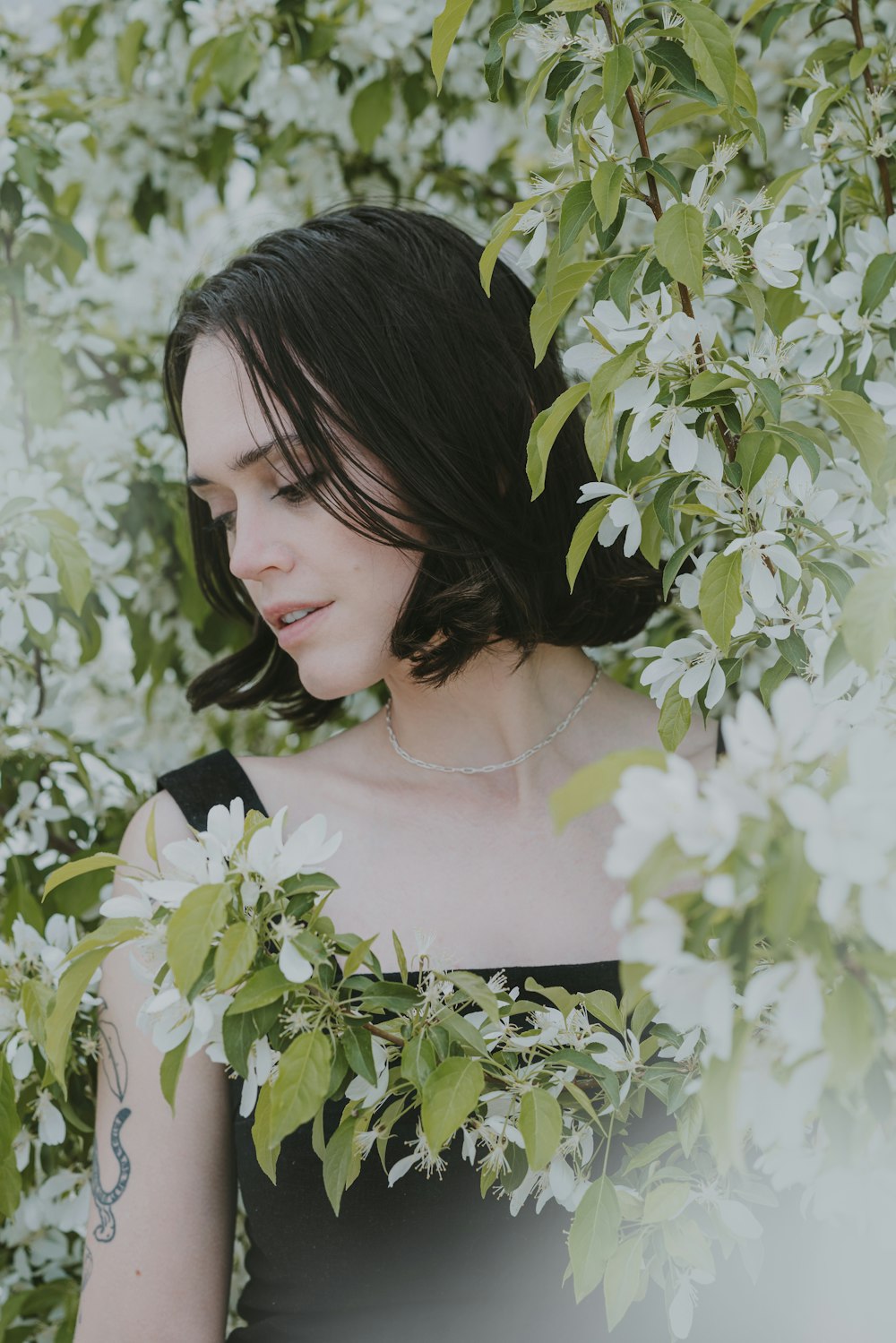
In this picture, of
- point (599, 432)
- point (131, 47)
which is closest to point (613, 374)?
point (599, 432)

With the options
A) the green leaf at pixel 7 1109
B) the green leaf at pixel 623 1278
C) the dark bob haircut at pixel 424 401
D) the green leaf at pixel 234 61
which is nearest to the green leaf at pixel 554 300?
the dark bob haircut at pixel 424 401

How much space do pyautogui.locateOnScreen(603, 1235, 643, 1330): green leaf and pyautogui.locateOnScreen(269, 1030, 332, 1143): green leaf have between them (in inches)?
8.8

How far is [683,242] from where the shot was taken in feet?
2.63

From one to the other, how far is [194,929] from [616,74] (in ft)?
1.84

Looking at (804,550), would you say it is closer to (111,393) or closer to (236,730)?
(111,393)

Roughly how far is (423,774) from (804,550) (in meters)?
0.63

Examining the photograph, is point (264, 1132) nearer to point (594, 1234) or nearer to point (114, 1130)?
point (594, 1234)

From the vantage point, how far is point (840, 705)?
753 millimetres

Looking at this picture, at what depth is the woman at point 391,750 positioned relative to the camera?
121cm

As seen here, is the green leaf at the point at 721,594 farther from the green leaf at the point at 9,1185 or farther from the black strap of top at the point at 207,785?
the green leaf at the point at 9,1185

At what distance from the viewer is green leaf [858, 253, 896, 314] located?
1.05 m

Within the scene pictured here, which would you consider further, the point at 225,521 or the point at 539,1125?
the point at 225,521

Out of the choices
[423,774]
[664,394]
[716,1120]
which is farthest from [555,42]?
[423,774]

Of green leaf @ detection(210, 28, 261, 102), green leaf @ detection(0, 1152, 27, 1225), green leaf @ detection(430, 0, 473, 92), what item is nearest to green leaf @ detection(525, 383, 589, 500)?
green leaf @ detection(430, 0, 473, 92)
